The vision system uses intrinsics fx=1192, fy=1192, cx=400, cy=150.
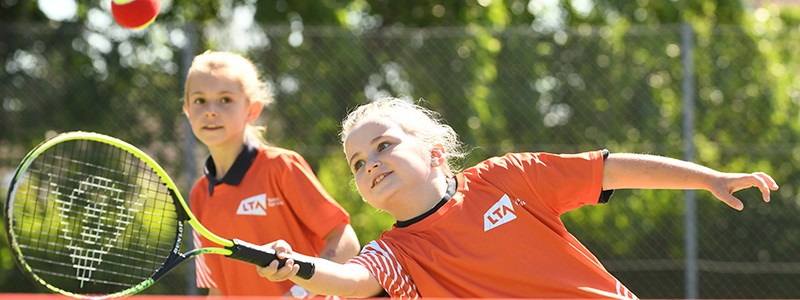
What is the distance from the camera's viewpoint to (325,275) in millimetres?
3182

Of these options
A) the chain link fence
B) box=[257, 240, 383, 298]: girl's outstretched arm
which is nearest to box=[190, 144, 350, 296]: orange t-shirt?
box=[257, 240, 383, 298]: girl's outstretched arm

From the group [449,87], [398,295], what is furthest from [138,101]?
[398,295]

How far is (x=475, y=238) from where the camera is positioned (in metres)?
3.43

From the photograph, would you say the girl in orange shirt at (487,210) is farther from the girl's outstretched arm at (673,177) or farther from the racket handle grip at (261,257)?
the racket handle grip at (261,257)

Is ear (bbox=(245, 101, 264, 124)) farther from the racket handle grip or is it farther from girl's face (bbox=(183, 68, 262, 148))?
the racket handle grip

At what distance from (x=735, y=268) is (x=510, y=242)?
4899mm

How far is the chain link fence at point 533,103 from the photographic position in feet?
25.4

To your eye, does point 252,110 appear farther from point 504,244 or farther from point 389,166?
point 504,244

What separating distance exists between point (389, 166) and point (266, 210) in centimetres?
112

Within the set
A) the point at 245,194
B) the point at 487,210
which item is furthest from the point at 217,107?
the point at 487,210

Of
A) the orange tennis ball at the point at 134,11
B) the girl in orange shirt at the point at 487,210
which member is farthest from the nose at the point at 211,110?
the girl in orange shirt at the point at 487,210

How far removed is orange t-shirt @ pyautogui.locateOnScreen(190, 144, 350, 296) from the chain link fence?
300 cm

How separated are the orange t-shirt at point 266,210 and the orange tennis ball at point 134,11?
676 millimetres

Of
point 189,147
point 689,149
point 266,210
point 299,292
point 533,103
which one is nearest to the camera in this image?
point 299,292
